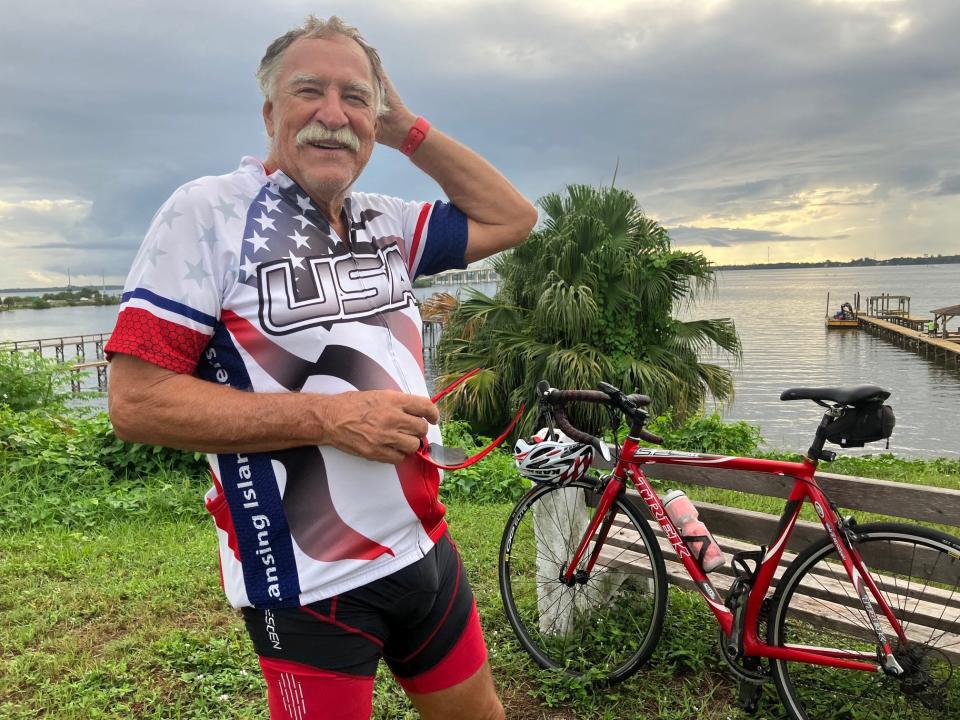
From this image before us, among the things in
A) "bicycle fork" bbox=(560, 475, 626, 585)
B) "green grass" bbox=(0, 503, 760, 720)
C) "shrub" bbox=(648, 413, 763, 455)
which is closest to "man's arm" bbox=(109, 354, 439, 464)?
"bicycle fork" bbox=(560, 475, 626, 585)

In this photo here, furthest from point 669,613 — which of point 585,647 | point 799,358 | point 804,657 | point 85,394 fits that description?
point 799,358

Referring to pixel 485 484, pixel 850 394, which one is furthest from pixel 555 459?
pixel 485 484

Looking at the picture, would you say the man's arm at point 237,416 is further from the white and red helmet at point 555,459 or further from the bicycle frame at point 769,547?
the bicycle frame at point 769,547

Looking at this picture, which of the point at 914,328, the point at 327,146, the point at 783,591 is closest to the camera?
the point at 327,146

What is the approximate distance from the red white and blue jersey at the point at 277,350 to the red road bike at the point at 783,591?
156 cm

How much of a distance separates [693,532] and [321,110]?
2.17 meters

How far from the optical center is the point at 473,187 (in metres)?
1.92

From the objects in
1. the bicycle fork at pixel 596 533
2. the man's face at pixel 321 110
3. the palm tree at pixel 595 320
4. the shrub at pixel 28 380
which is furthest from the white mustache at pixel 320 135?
the palm tree at pixel 595 320

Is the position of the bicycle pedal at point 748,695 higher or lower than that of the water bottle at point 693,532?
lower

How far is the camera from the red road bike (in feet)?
7.97

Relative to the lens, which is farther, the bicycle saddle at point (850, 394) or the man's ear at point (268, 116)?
the bicycle saddle at point (850, 394)

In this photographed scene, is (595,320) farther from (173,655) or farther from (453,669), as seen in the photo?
(453,669)

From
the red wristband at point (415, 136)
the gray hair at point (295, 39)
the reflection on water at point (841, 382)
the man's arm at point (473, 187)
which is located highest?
the gray hair at point (295, 39)

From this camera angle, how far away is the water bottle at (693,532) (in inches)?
108
